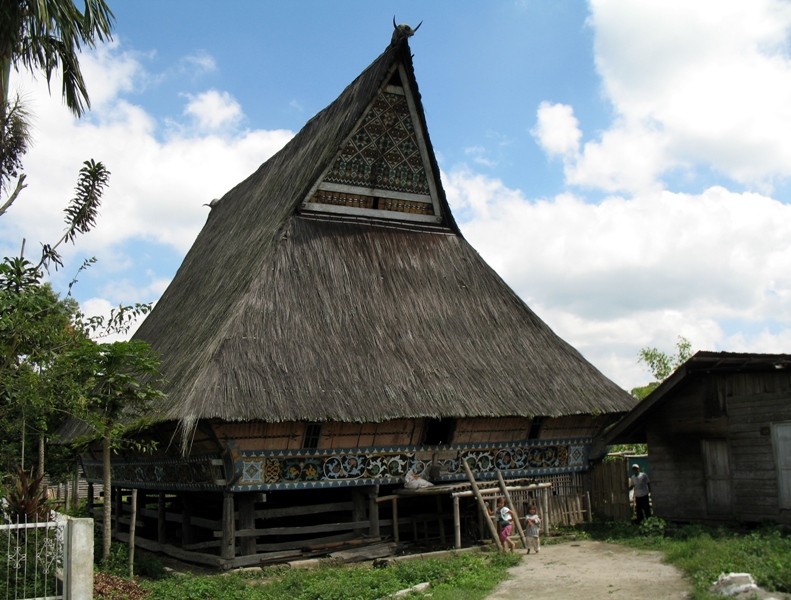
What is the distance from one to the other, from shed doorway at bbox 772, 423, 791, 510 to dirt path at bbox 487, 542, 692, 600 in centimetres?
198

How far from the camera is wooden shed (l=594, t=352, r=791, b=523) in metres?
11.4

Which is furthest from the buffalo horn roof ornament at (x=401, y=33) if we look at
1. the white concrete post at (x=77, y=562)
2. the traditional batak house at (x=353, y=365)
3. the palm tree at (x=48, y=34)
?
the white concrete post at (x=77, y=562)

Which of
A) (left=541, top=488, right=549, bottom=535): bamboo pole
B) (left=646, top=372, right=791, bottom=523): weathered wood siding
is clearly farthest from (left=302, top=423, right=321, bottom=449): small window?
(left=646, top=372, right=791, bottom=523): weathered wood siding

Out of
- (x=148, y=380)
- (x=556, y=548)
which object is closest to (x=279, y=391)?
(x=148, y=380)

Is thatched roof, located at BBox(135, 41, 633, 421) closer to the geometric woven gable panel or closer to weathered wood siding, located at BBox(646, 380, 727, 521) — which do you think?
the geometric woven gable panel

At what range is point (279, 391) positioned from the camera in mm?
12125

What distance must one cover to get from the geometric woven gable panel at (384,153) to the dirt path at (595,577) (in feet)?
26.7

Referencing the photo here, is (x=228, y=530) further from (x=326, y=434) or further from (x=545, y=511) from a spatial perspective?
(x=545, y=511)

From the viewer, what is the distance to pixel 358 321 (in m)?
14.3

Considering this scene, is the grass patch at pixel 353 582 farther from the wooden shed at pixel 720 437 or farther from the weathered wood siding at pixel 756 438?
the weathered wood siding at pixel 756 438

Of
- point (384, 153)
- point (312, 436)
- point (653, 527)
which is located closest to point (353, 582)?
point (312, 436)

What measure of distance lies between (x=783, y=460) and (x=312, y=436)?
22.4 ft

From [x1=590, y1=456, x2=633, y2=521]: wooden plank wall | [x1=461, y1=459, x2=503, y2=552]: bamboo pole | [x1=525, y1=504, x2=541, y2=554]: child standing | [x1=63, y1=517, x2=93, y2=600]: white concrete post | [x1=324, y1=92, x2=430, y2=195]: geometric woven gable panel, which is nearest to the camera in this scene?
[x1=63, y1=517, x2=93, y2=600]: white concrete post

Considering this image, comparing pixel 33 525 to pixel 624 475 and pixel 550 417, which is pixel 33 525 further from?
pixel 624 475
